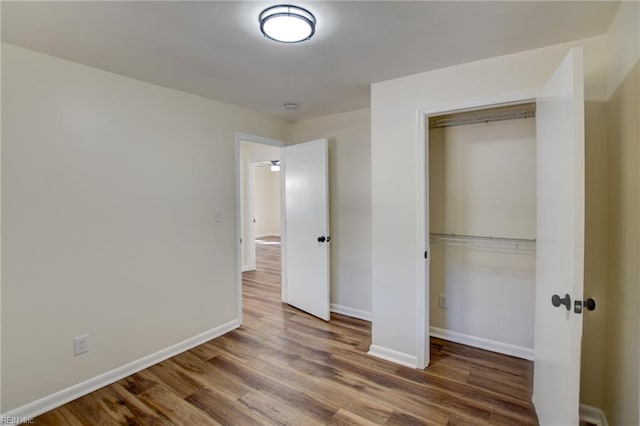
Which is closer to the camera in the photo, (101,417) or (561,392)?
(561,392)

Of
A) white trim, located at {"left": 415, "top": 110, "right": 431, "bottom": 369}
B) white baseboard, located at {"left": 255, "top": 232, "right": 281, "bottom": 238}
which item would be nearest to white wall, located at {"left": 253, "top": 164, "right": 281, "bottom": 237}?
white baseboard, located at {"left": 255, "top": 232, "right": 281, "bottom": 238}

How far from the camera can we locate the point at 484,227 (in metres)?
2.84

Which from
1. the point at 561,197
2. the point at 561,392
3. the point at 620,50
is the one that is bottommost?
the point at 561,392

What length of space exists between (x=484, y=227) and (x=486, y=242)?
0.13 metres

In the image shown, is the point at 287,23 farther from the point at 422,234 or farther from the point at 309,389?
the point at 309,389

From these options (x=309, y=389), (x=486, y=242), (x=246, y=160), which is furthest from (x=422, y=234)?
(x=246, y=160)

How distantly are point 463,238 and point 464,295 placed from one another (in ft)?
1.78

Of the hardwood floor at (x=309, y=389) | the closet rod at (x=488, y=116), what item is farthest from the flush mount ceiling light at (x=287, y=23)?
the hardwood floor at (x=309, y=389)

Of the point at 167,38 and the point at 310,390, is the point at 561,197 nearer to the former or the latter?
the point at 310,390

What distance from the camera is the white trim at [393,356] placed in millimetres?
2590

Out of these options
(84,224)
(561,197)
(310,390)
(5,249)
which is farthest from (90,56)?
(561,197)

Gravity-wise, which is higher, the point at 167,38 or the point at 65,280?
the point at 167,38

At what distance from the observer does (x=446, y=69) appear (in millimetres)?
2383

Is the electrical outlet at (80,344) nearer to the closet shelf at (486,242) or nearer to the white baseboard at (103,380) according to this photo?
the white baseboard at (103,380)
